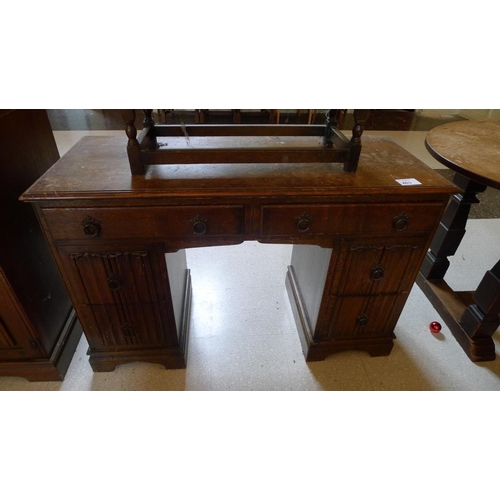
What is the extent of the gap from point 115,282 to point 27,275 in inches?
13.8

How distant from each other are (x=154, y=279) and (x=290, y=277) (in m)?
0.83

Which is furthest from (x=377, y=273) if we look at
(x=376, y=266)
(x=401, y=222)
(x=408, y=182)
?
(x=408, y=182)

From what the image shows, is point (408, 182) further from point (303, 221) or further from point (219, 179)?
point (219, 179)

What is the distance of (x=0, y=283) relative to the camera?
1.10 meters

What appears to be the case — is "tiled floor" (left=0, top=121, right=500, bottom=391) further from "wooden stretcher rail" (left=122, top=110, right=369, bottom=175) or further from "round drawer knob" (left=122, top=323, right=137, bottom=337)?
"wooden stretcher rail" (left=122, top=110, right=369, bottom=175)

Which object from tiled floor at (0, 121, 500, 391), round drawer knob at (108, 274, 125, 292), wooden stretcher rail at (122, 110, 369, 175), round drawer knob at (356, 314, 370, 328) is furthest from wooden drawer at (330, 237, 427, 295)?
round drawer knob at (108, 274, 125, 292)

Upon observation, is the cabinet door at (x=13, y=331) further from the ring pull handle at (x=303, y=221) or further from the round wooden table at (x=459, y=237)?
the round wooden table at (x=459, y=237)

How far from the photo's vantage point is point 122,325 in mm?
1295

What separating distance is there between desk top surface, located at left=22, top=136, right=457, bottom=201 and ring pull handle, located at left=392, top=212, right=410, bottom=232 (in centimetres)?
9

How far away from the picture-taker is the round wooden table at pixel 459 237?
50.9 inches

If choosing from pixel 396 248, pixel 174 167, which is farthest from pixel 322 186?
pixel 174 167

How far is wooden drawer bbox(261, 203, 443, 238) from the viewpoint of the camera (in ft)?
3.46

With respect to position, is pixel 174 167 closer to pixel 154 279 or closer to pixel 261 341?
pixel 154 279

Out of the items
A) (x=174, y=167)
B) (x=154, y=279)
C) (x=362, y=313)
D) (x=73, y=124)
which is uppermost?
(x=174, y=167)
